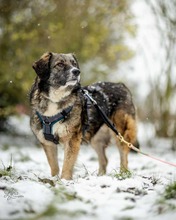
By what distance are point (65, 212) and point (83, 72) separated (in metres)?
13.5

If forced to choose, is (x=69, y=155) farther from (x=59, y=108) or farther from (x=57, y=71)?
(x=57, y=71)

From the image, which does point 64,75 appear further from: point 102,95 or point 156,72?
point 156,72

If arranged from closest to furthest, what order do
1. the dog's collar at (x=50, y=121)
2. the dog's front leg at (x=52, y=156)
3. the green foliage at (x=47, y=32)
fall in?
the dog's collar at (x=50, y=121) < the dog's front leg at (x=52, y=156) < the green foliage at (x=47, y=32)

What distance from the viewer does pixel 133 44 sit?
16.2m

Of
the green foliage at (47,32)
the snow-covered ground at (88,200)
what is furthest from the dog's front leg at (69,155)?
the green foliage at (47,32)

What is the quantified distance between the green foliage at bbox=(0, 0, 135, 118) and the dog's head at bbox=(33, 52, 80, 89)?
506 centimetres

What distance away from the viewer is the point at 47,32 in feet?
40.7

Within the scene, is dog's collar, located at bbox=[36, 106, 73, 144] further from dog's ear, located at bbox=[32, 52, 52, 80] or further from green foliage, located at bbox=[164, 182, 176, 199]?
green foliage, located at bbox=[164, 182, 176, 199]

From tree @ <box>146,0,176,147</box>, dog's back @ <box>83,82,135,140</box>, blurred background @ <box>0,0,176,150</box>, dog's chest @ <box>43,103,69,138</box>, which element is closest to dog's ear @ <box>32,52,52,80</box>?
dog's chest @ <box>43,103,69,138</box>

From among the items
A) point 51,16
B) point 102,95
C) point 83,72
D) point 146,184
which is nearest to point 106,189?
point 146,184

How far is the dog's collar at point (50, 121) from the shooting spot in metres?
5.81

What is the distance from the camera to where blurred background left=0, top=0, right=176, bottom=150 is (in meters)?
12.2

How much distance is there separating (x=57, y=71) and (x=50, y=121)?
79cm

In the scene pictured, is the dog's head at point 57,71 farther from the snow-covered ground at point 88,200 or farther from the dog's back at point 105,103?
the snow-covered ground at point 88,200
